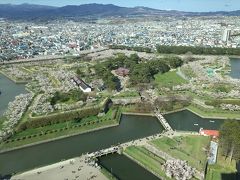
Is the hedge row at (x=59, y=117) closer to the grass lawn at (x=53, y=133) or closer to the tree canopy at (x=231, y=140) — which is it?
the grass lawn at (x=53, y=133)

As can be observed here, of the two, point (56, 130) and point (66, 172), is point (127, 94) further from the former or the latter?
point (66, 172)

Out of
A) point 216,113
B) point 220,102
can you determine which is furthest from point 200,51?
point 216,113

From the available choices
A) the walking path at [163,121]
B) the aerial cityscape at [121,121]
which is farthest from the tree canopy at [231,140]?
the walking path at [163,121]

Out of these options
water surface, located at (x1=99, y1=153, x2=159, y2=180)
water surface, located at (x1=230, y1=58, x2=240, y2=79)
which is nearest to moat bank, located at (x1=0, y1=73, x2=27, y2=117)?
water surface, located at (x1=99, y1=153, x2=159, y2=180)

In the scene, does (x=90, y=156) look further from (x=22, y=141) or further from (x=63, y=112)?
(x=63, y=112)

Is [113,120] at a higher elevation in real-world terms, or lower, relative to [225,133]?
lower

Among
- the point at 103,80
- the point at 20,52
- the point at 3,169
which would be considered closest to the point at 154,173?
the point at 3,169

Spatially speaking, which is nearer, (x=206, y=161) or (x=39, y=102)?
(x=206, y=161)
